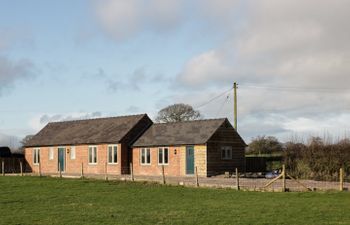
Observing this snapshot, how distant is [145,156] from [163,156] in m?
2.17

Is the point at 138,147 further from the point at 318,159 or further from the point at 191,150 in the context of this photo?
the point at 318,159

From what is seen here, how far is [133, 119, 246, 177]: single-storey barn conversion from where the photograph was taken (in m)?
40.6

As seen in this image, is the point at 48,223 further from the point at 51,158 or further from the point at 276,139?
the point at 276,139

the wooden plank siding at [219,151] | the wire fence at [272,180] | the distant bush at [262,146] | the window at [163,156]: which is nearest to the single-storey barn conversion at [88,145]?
the wire fence at [272,180]

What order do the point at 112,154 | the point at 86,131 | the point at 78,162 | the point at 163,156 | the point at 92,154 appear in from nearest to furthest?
the point at 163,156 < the point at 112,154 < the point at 92,154 < the point at 78,162 < the point at 86,131

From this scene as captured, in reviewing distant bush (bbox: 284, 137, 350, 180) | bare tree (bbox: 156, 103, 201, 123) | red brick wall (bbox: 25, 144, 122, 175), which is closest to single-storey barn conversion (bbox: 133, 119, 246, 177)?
red brick wall (bbox: 25, 144, 122, 175)

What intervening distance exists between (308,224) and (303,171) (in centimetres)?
2183

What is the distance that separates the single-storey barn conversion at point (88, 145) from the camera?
4566 cm

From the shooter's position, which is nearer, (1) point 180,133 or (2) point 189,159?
(2) point 189,159

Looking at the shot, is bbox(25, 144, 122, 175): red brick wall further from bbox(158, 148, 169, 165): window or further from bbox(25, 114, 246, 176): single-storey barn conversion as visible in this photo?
bbox(158, 148, 169, 165): window

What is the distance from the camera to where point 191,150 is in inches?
1618

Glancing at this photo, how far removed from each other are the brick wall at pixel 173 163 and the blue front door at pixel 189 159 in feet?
0.79

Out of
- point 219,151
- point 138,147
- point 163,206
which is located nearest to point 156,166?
point 138,147

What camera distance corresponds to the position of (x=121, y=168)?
45031mm
